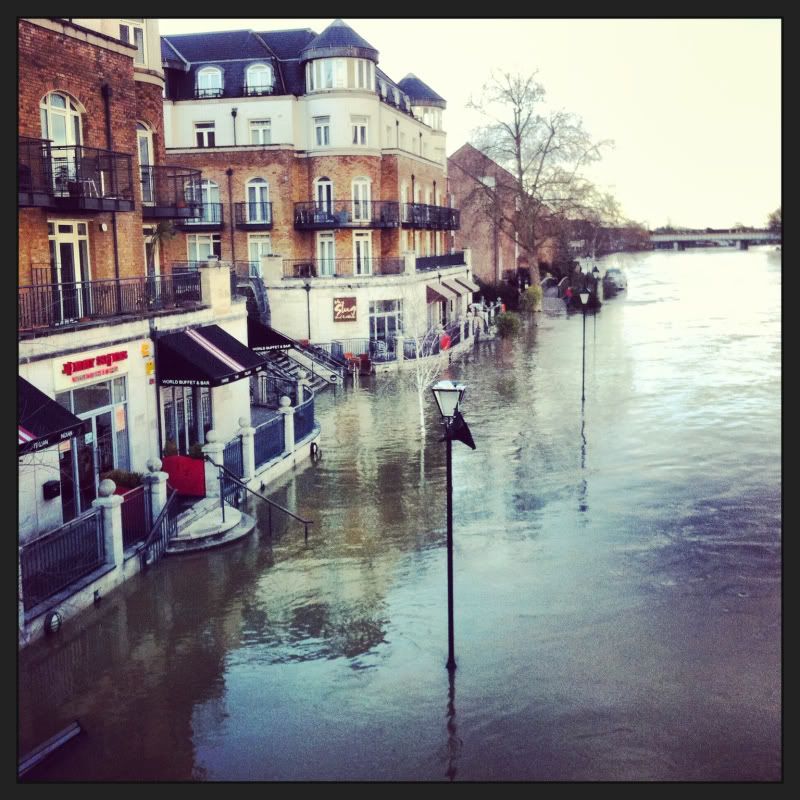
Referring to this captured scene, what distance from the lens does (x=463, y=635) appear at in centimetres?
1211

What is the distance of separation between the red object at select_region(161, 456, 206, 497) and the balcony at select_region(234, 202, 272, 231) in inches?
1004

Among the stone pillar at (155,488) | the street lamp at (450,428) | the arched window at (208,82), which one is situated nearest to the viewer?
the street lamp at (450,428)

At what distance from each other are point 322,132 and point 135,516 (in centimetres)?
2967

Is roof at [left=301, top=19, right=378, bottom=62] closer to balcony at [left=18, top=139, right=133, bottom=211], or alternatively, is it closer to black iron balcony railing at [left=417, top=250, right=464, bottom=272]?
black iron balcony railing at [left=417, top=250, right=464, bottom=272]

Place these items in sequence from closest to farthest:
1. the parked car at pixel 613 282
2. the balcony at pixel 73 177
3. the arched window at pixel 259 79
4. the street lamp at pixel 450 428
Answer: the street lamp at pixel 450 428 < the balcony at pixel 73 177 < the arched window at pixel 259 79 < the parked car at pixel 613 282

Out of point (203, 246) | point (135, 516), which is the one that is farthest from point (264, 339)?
point (203, 246)

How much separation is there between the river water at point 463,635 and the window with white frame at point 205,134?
23.4 m

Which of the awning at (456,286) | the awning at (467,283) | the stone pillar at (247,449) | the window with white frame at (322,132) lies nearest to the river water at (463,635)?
the stone pillar at (247,449)

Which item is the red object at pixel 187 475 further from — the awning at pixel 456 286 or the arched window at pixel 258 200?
the awning at pixel 456 286

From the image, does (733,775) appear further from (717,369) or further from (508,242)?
(508,242)

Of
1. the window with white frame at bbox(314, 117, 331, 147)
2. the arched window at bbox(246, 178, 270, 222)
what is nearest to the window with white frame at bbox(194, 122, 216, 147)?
the arched window at bbox(246, 178, 270, 222)

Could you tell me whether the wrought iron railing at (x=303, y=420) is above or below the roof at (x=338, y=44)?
below

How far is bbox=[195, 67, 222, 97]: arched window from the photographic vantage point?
42000mm

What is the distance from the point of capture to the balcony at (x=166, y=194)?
72.2 ft
